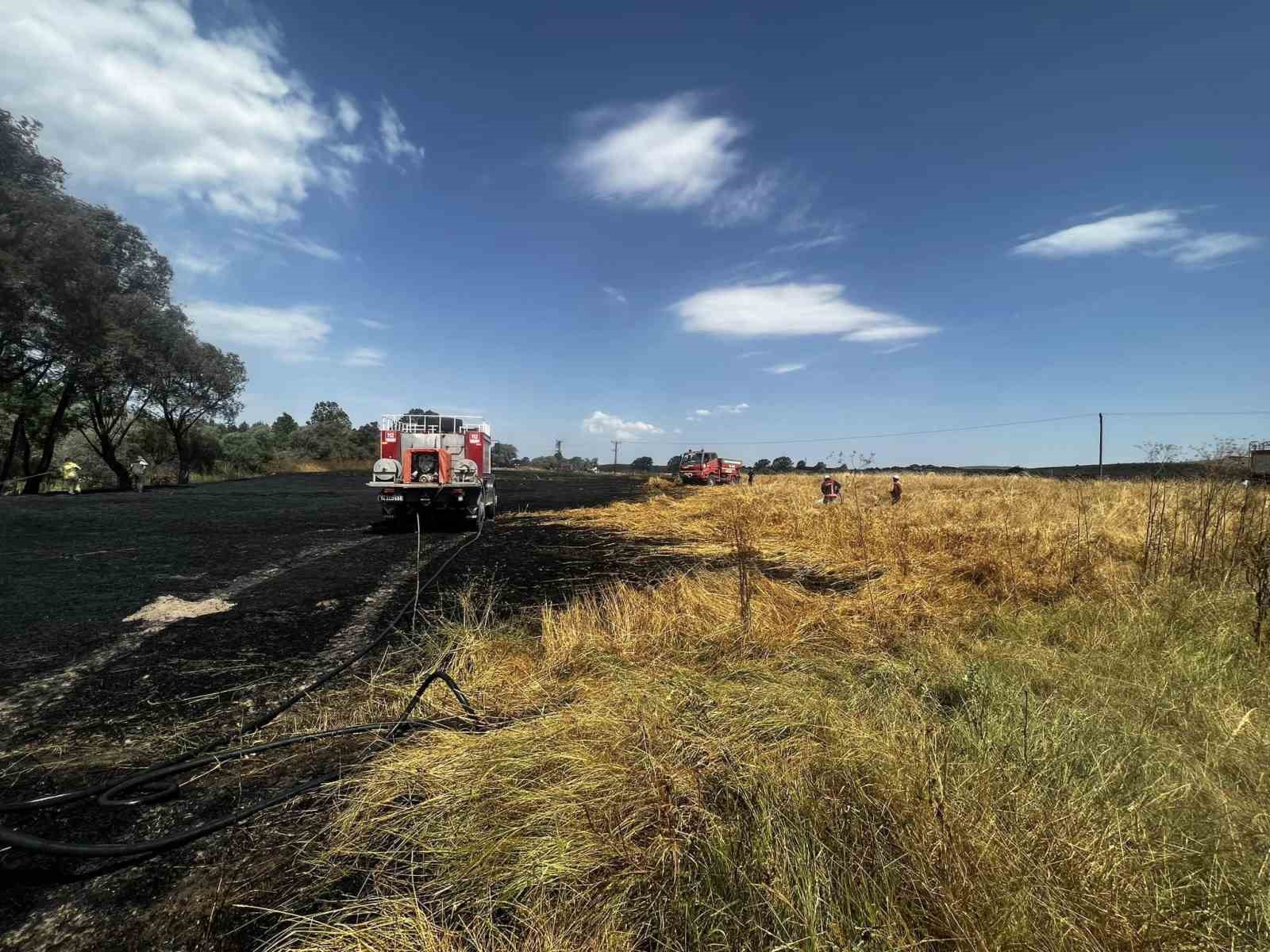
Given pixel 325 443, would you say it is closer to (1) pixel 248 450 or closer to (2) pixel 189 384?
(1) pixel 248 450

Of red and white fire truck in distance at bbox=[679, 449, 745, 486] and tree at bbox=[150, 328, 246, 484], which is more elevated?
tree at bbox=[150, 328, 246, 484]

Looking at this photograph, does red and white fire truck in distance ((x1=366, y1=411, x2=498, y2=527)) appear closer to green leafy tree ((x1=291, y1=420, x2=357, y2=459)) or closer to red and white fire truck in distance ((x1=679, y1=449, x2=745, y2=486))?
red and white fire truck in distance ((x1=679, y1=449, x2=745, y2=486))

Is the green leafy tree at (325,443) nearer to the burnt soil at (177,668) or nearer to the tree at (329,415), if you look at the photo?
the tree at (329,415)

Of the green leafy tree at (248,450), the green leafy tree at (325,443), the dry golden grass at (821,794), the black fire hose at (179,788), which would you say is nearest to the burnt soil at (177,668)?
the black fire hose at (179,788)

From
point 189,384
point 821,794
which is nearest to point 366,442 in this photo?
point 189,384

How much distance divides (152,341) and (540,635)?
28.5 m

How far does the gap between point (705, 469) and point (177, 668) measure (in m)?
30.3

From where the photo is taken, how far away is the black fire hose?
1986 millimetres

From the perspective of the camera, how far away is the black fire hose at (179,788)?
199 centimetres

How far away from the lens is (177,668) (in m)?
3.98

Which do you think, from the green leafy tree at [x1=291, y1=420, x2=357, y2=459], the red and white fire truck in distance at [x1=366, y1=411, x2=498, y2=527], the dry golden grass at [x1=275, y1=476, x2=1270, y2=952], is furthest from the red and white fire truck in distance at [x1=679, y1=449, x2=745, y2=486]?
the green leafy tree at [x1=291, y1=420, x2=357, y2=459]

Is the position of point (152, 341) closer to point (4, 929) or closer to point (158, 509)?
point (158, 509)

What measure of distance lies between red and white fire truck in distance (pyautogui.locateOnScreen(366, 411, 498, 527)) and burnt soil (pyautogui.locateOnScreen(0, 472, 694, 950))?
1098 mm

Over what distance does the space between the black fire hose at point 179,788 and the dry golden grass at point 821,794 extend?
0.20 metres
